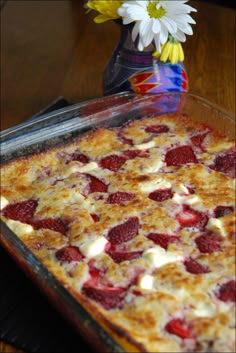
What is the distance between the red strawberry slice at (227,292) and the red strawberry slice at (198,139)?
1.71 ft

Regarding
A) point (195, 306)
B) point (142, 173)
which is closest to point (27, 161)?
point (142, 173)

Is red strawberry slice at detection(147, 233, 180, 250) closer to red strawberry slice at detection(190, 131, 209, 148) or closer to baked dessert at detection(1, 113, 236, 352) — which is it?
baked dessert at detection(1, 113, 236, 352)

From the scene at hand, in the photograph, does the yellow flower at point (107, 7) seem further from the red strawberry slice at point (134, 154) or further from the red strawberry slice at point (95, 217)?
the red strawberry slice at point (95, 217)

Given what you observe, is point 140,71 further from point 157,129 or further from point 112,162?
point 112,162

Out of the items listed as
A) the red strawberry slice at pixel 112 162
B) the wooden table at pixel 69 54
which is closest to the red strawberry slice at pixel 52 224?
the red strawberry slice at pixel 112 162

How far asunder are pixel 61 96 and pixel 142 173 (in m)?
0.56

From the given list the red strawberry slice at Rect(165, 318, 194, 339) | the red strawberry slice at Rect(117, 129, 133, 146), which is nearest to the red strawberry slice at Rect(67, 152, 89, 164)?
the red strawberry slice at Rect(117, 129, 133, 146)

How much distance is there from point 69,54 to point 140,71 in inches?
20.8

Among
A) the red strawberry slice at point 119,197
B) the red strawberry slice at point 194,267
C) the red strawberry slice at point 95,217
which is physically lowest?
the red strawberry slice at point 194,267

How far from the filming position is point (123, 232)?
4.46ft

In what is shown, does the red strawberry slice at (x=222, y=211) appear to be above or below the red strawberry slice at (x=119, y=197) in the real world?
below

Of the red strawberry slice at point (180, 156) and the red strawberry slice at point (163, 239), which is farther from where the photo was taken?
the red strawberry slice at point (180, 156)

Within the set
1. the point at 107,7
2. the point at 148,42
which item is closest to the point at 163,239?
the point at 148,42

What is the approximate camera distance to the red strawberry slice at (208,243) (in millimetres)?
1334
